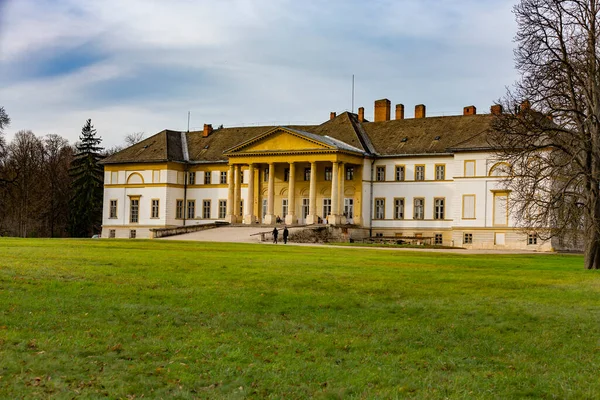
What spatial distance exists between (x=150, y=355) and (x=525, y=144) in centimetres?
2249

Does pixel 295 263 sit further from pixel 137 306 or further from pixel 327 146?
pixel 327 146

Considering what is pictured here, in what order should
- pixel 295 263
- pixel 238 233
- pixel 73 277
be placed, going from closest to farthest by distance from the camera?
pixel 73 277, pixel 295 263, pixel 238 233

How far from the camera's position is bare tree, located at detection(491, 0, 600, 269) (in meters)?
29.8

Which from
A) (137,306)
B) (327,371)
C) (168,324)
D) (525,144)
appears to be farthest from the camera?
(525,144)

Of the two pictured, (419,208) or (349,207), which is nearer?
(419,208)

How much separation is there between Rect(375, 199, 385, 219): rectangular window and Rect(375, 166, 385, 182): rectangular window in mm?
1781

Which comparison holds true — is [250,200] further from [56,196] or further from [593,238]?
[593,238]

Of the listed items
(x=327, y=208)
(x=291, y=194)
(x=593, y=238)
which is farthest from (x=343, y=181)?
(x=593, y=238)

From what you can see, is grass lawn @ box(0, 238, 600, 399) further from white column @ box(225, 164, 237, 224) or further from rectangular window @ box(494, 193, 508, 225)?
white column @ box(225, 164, 237, 224)

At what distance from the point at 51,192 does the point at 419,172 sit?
42.7 metres

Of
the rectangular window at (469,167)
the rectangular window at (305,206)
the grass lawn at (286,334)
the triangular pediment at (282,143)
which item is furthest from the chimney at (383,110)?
the grass lawn at (286,334)

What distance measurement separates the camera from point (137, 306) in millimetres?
15141

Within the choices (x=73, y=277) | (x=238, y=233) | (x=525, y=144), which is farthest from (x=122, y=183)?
(x=73, y=277)

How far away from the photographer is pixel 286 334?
13.4 m
